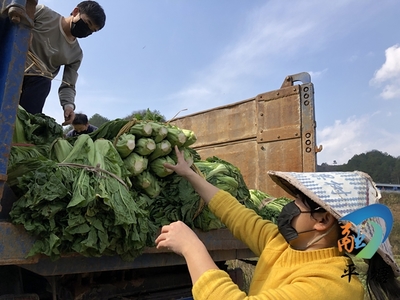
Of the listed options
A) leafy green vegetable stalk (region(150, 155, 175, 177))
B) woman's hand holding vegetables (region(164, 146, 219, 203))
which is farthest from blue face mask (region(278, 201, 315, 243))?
leafy green vegetable stalk (region(150, 155, 175, 177))

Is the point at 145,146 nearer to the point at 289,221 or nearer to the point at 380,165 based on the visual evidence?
the point at 289,221

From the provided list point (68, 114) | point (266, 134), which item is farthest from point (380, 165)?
point (68, 114)

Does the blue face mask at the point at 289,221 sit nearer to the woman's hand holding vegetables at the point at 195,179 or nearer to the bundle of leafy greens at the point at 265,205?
the woman's hand holding vegetables at the point at 195,179

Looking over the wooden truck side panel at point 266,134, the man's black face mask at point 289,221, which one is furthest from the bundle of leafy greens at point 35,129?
the wooden truck side panel at point 266,134

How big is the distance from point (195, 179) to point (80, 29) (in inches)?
79.8

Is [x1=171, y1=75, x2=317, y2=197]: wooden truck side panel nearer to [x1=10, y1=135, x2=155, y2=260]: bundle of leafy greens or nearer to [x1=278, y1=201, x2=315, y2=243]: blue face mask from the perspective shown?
[x1=278, y1=201, x2=315, y2=243]: blue face mask

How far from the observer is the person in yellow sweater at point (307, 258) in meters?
1.61

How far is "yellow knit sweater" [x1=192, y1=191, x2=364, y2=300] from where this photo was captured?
1.59 metres

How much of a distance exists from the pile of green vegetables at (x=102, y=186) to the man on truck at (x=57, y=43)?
1.26 meters

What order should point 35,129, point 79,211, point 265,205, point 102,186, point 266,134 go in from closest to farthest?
point 79,211 → point 102,186 → point 35,129 → point 265,205 → point 266,134

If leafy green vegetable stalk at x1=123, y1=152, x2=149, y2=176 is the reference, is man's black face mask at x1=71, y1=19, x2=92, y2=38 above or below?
above

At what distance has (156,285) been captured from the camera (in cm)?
298

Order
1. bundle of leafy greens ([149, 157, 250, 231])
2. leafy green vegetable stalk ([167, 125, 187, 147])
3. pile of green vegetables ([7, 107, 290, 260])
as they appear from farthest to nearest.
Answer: leafy green vegetable stalk ([167, 125, 187, 147]) → bundle of leafy greens ([149, 157, 250, 231]) → pile of green vegetables ([7, 107, 290, 260])

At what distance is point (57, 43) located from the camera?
154 inches
